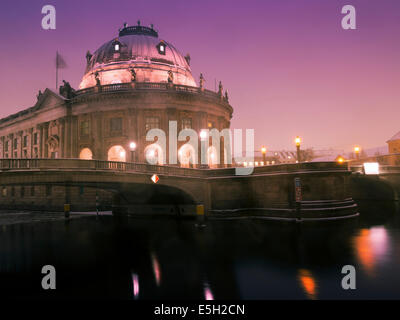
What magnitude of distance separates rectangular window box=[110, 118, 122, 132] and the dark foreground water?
17136 mm

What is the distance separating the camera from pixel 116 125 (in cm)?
3997

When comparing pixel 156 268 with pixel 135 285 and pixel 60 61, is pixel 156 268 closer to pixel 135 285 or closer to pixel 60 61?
pixel 135 285

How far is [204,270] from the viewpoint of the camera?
13.6 meters

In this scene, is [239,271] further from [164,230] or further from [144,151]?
[144,151]

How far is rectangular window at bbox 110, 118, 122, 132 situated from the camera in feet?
131

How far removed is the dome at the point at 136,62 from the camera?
46.4 m

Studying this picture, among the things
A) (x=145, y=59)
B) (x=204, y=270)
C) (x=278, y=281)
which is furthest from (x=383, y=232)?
(x=145, y=59)

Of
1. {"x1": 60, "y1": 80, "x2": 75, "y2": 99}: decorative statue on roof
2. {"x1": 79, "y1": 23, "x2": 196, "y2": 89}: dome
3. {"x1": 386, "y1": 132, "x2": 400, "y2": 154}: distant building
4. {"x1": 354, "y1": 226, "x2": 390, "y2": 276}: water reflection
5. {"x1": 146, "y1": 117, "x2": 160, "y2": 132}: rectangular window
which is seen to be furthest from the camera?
{"x1": 386, "y1": 132, "x2": 400, "y2": 154}: distant building

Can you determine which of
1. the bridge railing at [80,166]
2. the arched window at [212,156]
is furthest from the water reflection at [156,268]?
the arched window at [212,156]

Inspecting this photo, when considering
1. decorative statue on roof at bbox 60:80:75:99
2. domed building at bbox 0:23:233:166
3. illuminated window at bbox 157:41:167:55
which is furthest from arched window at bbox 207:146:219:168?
decorative statue on roof at bbox 60:80:75:99

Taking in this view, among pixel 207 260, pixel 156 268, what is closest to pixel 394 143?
pixel 207 260

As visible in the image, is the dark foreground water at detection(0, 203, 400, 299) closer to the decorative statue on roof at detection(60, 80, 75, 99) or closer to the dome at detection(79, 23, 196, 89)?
the decorative statue on roof at detection(60, 80, 75, 99)

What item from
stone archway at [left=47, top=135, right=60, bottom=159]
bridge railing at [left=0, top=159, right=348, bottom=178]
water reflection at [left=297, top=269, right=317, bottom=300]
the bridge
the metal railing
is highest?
the metal railing

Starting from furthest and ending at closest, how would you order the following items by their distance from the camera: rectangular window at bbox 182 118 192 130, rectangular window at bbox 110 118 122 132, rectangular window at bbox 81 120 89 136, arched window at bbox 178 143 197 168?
rectangular window at bbox 81 120 89 136 → rectangular window at bbox 182 118 192 130 → arched window at bbox 178 143 197 168 → rectangular window at bbox 110 118 122 132
